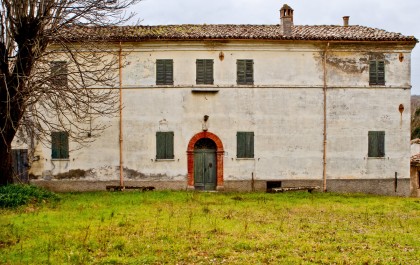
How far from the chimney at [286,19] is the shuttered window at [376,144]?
6245 mm

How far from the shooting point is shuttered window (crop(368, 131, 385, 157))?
24.9 metres

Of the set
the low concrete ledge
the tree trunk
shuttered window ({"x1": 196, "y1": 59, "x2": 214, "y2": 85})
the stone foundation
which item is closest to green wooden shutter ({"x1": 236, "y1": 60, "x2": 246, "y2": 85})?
shuttered window ({"x1": 196, "y1": 59, "x2": 214, "y2": 85})

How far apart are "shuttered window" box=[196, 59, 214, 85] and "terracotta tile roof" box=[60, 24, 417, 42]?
43.4 inches

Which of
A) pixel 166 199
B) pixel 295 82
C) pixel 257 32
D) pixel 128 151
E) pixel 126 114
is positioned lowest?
pixel 166 199

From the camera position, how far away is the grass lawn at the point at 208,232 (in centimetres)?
1086

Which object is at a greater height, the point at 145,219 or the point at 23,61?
the point at 23,61

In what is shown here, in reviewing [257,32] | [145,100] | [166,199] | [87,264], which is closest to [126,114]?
[145,100]

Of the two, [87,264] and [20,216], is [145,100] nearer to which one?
[20,216]

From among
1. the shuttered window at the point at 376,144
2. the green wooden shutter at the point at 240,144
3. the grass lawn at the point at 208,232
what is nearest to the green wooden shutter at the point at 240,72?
the green wooden shutter at the point at 240,144

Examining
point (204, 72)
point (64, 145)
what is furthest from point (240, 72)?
point (64, 145)

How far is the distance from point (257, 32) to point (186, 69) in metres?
3.92

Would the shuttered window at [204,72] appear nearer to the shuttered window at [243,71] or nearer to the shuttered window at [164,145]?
the shuttered window at [243,71]

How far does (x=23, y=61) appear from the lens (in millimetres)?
16938

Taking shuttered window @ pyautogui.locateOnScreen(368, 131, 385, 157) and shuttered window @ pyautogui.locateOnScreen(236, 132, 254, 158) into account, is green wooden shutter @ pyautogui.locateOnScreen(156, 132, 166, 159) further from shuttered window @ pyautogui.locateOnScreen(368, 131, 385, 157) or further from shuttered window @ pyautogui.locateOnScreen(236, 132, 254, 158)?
shuttered window @ pyautogui.locateOnScreen(368, 131, 385, 157)
